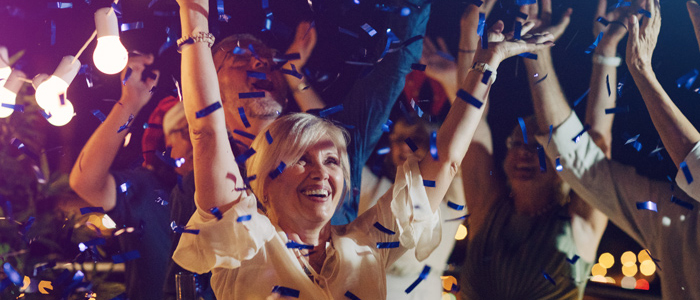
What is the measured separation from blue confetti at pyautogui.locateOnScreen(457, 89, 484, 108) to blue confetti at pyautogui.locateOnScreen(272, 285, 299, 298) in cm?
71

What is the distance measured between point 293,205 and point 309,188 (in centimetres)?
7

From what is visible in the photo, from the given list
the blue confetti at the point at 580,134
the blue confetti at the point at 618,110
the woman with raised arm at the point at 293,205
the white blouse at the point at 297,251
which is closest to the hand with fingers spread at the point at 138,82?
the woman with raised arm at the point at 293,205

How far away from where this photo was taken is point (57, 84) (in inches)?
59.1

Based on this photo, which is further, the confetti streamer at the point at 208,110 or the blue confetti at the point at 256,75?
the blue confetti at the point at 256,75

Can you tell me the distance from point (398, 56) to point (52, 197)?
1.17 meters

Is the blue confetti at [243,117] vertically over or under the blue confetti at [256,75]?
under

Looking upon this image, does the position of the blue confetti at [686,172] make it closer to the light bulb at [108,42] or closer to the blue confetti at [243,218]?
the blue confetti at [243,218]

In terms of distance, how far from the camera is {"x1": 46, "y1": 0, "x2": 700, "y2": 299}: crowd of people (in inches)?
57.1

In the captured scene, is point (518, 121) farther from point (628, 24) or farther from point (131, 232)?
point (131, 232)

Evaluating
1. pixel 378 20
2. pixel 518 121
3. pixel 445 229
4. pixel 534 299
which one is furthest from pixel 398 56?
pixel 534 299

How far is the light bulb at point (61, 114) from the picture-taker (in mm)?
1575

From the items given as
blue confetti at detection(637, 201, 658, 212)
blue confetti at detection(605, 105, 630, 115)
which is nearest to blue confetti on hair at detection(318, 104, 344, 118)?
blue confetti at detection(605, 105, 630, 115)

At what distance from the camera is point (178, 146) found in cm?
158

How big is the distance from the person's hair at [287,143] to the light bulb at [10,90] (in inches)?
31.8
